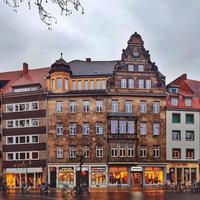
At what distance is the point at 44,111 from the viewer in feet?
266

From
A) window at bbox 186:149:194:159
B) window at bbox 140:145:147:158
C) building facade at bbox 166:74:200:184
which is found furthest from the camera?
window at bbox 186:149:194:159

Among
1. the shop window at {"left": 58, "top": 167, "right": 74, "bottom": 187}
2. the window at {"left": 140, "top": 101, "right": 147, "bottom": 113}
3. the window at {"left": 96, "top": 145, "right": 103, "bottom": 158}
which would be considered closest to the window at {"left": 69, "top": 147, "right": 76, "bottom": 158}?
the shop window at {"left": 58, "top": 167, "right": 74, "bottom": 187}

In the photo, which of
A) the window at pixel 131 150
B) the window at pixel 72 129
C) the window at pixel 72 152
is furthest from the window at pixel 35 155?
the window at pixel 131 150

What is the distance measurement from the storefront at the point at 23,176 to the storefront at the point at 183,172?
64.9 feet

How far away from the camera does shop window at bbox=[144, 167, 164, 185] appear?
8024 centimetres

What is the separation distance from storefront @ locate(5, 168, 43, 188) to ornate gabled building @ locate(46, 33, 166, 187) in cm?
243

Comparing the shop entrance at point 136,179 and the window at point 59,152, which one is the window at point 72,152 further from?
the shop entrance at point 136,179

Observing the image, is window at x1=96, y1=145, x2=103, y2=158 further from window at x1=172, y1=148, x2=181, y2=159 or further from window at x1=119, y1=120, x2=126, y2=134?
window at x1=172, y1=148, x2=181, y2=159

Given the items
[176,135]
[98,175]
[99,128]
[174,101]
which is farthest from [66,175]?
[174,101]

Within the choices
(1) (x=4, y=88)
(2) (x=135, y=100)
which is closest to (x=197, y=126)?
(2) (x=135, y=100)

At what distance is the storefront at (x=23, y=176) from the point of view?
8050 centimetres

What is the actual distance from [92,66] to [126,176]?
17.4 metres

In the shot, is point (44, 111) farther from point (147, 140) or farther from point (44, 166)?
point (147, 140)

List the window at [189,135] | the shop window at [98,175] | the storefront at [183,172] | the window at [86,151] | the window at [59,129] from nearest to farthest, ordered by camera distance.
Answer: the shop window at [98,175] → the window at [86,151] → the window at [59,129] → the storefront at [183,172] → the window at [189,135]
